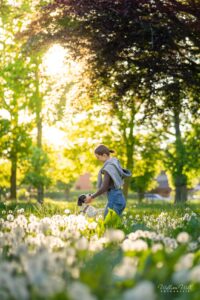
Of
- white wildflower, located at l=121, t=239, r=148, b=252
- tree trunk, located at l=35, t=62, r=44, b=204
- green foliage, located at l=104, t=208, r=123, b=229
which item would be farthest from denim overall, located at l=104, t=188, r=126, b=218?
tree trunk, located at l=35, t=62, r=44, b=204

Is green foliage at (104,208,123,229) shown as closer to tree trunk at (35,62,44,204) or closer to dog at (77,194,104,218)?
dog at (77,194,104,218)

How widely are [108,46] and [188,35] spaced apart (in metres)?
1.70

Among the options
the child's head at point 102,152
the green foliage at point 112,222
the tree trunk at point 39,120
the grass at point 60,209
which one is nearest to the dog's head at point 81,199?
the grass at point 60,209

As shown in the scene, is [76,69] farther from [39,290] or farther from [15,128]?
[15,128]

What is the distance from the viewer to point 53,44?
1182 centimetres

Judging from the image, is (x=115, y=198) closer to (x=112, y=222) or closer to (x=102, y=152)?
(x=102, y=152)

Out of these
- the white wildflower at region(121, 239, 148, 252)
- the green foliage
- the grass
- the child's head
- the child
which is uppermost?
the child's head

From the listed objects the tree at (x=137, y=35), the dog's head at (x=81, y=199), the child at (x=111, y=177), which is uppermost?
the tree at (x=137, y=35)

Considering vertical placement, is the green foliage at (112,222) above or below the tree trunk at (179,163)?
below

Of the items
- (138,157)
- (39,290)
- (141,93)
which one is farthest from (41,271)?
(138,157)

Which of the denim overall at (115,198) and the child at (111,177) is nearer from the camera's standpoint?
the child at (111,177)

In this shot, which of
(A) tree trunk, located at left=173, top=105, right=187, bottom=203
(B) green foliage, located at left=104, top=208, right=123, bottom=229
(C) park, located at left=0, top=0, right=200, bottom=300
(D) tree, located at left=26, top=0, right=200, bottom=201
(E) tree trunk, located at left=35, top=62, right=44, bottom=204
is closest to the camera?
(C) park, located at left=0, top=0, right=200, bottom=300

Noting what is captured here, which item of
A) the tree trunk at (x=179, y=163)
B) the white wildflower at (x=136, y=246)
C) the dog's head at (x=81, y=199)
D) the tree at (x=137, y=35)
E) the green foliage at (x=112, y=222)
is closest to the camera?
the white wildflower at (x=136, y=246)

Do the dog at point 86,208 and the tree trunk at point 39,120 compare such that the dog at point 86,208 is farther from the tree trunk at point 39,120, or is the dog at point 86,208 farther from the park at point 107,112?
the tree trunk at point 39,120
